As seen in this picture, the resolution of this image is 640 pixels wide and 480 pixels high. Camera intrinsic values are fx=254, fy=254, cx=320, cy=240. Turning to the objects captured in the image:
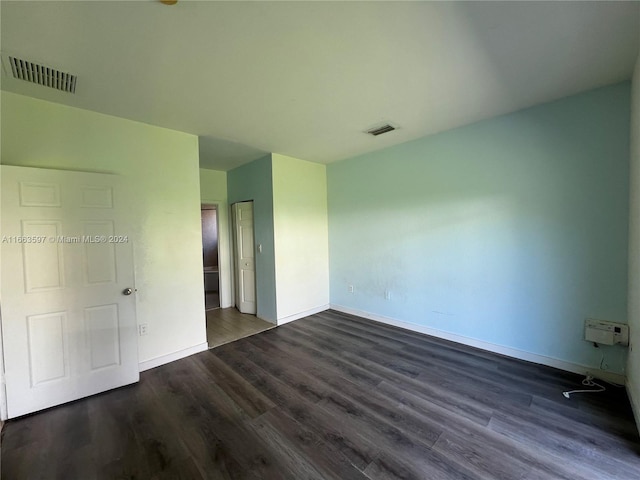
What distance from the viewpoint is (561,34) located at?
1.63 meters

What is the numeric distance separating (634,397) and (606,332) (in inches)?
21.8

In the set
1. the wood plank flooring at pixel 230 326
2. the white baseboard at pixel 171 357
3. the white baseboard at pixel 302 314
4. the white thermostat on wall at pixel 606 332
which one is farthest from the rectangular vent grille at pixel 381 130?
the white baseboard at pixel 171 357

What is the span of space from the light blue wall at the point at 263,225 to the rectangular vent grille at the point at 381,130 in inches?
64.0

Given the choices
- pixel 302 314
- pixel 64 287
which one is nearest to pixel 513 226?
pixel 302 314

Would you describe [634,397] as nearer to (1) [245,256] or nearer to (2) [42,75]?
(1) [245,256]

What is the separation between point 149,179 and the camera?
2.79 meters

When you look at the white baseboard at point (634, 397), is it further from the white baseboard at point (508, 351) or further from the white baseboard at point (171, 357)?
the white baseboard at point (171, 357)

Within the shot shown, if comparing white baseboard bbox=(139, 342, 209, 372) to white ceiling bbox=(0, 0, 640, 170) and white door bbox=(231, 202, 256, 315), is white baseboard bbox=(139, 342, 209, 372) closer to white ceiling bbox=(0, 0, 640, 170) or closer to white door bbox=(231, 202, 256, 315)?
white door bbox=(231, 202, 256, 315)

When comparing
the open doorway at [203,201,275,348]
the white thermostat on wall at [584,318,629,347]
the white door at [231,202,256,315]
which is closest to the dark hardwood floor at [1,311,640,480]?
the white thermostat on wall at [584,318,629,347]

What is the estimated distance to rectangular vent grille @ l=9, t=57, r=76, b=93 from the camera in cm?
178

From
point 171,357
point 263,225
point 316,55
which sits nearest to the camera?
point 316,55

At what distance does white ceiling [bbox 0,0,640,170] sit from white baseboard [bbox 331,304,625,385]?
2.59 m

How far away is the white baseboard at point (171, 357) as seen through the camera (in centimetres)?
276

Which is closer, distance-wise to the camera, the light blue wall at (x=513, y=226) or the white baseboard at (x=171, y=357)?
the light blue wall at (x=513, y=226)
